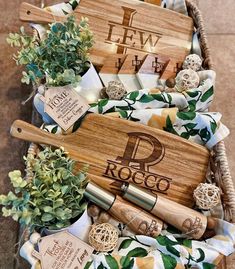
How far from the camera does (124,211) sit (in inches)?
30.3

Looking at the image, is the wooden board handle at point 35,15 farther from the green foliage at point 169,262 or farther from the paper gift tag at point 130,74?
the green foliage at point 169,262

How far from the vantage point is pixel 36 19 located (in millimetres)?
984

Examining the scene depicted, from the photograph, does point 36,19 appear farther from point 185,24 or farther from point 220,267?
point 220,267

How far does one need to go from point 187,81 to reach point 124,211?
30 centimetres

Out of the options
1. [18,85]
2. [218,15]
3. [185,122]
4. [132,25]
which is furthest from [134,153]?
[218,15]

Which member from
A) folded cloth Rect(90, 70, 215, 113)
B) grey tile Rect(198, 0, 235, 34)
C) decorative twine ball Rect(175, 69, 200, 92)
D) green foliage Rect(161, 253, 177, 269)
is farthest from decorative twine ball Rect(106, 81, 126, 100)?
grey tile Rect(198, 0, 235, 34)

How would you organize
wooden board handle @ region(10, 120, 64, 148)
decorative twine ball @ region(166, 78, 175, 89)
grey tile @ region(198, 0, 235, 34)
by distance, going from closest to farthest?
1. wooden board handle @ region(10, 120, 64, 148)
2. decorative twine ball @ region(166, 78, 175, 89)
3. grey tile @ region(198, 0, 235, 34)

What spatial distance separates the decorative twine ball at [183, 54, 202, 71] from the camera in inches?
37.2

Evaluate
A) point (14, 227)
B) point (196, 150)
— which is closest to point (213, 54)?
point (196, 150)

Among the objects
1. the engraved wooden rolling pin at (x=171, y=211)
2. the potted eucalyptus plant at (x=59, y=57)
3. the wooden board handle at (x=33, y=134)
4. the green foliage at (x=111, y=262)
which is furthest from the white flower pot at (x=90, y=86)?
the green foliage at (x=111, y=262)

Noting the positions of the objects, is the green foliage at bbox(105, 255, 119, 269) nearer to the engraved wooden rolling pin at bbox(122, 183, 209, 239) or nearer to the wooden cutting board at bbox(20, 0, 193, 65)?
the engraved wooden rolling pin at bbox(122, 183, 209, 239)

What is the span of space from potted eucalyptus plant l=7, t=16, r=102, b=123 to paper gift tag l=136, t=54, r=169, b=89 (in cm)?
11

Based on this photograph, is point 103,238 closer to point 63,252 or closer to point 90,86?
point 63,252

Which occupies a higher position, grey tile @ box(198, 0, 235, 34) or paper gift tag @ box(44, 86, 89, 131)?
grey tile @ box(198, 0, 235, 34)
